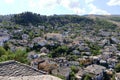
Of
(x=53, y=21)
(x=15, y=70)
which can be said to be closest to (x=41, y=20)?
(x=53, y=21)

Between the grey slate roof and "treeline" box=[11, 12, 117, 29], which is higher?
the grey slate roof

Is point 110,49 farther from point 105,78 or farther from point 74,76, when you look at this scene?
point 74,76

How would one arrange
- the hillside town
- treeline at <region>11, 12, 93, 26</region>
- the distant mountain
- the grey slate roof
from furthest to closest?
the distant mountain < treeline at <region>11, 12, 93, 26</region> < the hillside town < the grey slate roof

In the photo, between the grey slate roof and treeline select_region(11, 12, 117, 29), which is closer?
the grey slate roof

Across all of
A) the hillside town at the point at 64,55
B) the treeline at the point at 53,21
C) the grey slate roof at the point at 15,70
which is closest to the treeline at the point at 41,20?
the treeline at the point at 53,21

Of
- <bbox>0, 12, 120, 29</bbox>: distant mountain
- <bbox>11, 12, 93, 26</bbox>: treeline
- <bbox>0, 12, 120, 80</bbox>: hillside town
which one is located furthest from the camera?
<bbox>0, 12, 120, 29</bbox>: distant mountain

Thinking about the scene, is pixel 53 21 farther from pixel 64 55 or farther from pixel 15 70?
pixel 15 70

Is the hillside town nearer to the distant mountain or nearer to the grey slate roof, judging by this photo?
the distant mountain

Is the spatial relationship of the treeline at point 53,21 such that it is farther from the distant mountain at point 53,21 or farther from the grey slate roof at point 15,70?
the grey slate roof at point 15,70

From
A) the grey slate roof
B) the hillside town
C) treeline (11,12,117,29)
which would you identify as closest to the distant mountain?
treeline (11,12,117,29)
